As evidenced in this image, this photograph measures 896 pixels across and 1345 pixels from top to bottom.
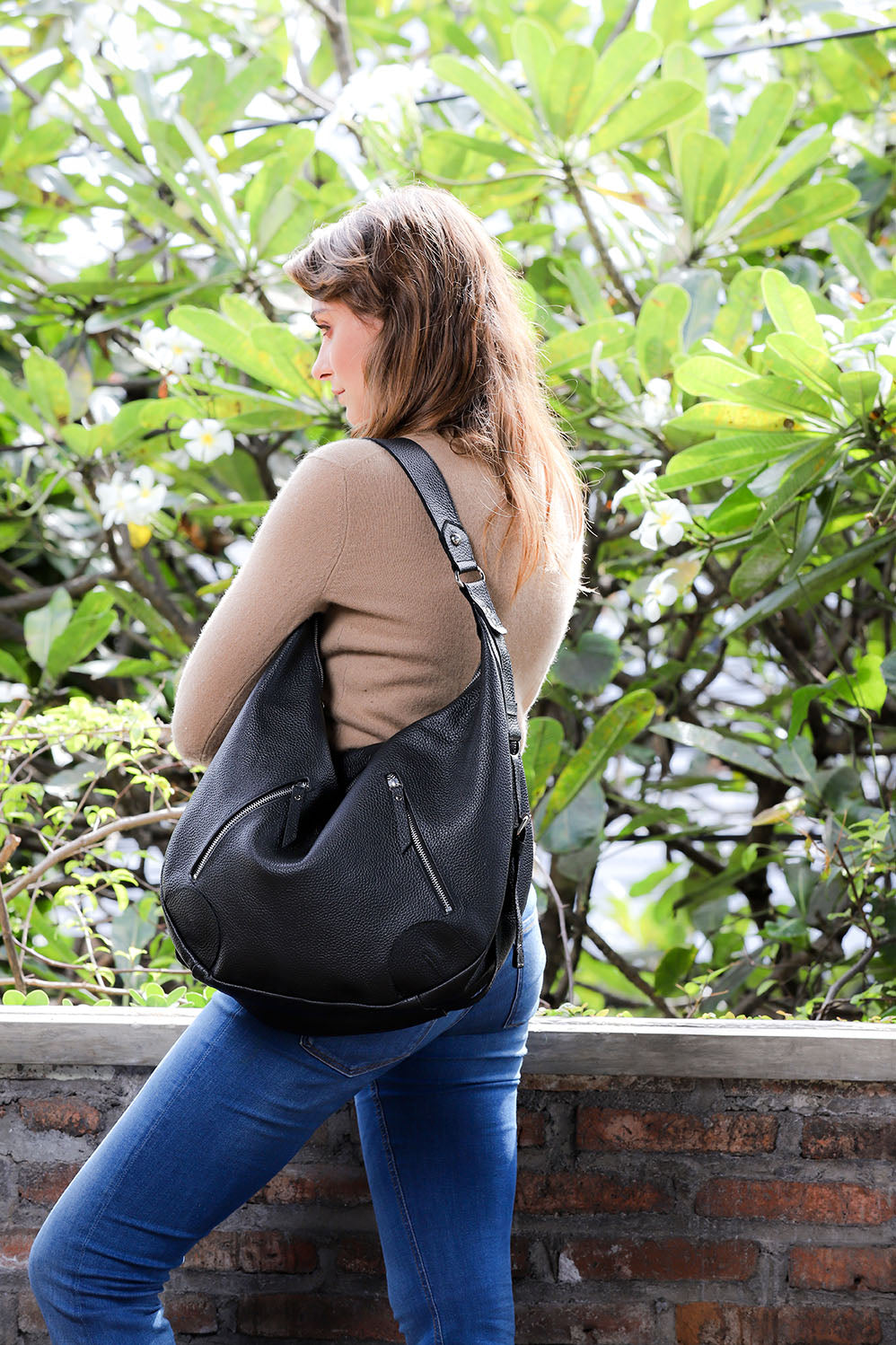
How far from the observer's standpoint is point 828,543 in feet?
7.86

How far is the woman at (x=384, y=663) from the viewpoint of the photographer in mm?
933

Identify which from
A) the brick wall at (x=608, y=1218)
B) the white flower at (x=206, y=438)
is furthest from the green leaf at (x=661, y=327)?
the brick wall at (x=608, y=1218)

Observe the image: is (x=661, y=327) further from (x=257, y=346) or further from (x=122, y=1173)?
(x=122, y=1173)

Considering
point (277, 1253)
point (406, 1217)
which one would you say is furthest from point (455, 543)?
point (277, 1253)

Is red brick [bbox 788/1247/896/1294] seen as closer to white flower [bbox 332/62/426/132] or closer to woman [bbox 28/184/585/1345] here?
woman [bbox 28/184/585/1345]

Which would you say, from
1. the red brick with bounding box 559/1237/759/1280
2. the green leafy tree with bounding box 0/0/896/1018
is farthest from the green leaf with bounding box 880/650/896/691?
the red brick with bounding box 559/1237/759/1280

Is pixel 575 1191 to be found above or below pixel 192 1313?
above

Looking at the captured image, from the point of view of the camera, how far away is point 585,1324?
59.1 inches

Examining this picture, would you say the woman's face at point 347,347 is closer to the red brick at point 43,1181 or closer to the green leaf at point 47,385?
the red brick at point 43,1181

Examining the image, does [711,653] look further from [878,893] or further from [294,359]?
[294,359]

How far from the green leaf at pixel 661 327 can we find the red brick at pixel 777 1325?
4.73ft

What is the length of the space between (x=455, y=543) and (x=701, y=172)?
1507 mm

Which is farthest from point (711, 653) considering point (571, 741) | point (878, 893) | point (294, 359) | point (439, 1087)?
point (439, 1087)

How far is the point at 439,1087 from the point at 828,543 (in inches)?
64.2
